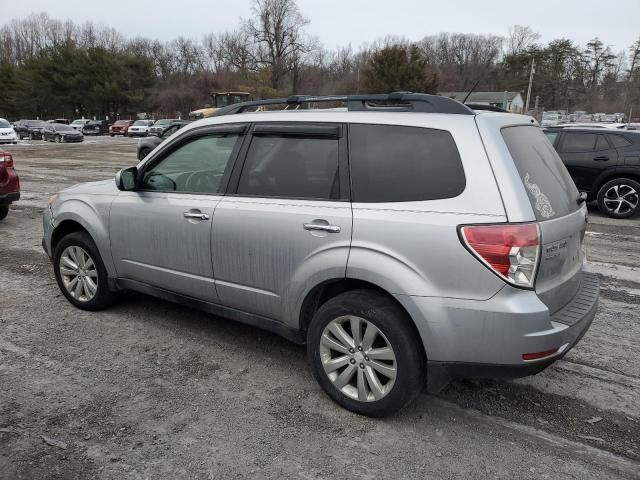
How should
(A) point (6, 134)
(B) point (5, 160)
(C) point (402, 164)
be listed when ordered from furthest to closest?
(A) point (6, 134), (B) point (5, 160), (C) point (402, 164)

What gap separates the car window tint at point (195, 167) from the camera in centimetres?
370

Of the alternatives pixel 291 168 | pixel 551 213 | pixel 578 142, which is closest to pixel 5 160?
pixel 291 168

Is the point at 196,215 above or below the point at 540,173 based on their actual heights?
below

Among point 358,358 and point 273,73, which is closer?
point 358,358

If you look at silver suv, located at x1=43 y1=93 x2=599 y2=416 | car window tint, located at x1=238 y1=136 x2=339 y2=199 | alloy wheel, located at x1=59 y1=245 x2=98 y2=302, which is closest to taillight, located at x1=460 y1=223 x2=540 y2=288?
silver suv, located at x1=43 y1=93 x2=599 y2=416

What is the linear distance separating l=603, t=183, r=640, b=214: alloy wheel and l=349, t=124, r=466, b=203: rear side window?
26.5ft

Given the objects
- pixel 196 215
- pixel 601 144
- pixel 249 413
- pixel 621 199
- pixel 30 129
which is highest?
pixel 30 129

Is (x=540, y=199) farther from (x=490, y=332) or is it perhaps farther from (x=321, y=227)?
(x=321, y=227)

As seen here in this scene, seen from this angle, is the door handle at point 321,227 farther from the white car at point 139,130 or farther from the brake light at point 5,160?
the white car at point 139,130

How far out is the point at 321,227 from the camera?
300 centimetres

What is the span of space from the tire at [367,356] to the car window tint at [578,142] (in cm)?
836

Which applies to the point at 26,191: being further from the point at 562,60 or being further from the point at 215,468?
the point at 562,60

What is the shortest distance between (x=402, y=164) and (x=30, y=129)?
41.3m

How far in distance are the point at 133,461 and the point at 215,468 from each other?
434 millimetres
